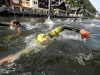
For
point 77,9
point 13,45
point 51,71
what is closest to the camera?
point 51,71

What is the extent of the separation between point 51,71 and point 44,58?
48.6 inches

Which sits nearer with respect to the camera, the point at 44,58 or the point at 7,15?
the point at 44,58

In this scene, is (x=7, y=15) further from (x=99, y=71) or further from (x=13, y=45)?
(x=99, y=71)

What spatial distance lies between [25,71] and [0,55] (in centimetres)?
205

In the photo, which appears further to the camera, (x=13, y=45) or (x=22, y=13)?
(x=22, y=13)

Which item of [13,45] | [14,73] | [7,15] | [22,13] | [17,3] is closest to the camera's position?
[14,73]

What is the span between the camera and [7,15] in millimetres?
29828

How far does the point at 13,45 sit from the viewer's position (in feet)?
26.1

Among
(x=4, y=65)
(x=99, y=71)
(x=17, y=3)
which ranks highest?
(x=17, y=3)

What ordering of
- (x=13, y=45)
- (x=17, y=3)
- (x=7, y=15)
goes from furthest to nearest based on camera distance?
1. (x=17, y=3)
2. (x=7, y=15)
3. (x=13, y=45)

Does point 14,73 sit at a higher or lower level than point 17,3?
lower

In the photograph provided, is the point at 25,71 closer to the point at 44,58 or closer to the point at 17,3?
the point at 44,58

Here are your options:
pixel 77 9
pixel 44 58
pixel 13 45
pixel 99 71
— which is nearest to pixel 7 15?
pixel 13 45

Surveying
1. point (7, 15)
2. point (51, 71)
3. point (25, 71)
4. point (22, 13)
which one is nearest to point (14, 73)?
point (25, 71)
